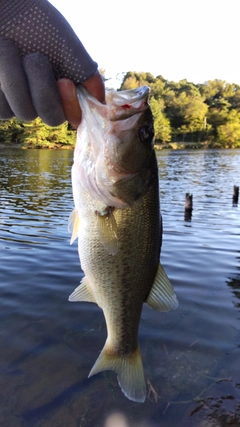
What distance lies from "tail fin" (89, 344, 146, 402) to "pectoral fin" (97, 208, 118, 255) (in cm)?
94

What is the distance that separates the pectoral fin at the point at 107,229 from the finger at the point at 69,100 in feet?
2.00

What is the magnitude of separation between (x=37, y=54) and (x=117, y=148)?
27.9 inches

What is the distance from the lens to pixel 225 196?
68.2 feet

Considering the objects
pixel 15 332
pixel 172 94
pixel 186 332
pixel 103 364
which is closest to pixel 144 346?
pixel 186 332

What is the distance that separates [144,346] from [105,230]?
3571 millimetres

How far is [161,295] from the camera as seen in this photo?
2.61 meters

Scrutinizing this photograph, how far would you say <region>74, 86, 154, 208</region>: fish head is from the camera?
2.14m

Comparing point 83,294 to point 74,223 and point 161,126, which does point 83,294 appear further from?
point 161,126

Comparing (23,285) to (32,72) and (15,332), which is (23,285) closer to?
(15,332)

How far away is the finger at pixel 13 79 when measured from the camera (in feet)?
5.96

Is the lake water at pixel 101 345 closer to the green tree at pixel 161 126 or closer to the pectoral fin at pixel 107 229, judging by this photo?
the pectoral fin at pixel 107 229

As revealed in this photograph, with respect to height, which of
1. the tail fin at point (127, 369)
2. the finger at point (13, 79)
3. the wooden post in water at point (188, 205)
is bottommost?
the wooden post in water at point (188, 205)

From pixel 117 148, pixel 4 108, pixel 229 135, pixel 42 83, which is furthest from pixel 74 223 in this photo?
pixel 229 135

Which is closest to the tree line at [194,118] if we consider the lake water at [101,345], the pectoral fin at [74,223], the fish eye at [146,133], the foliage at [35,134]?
the foliage at [35,134]
